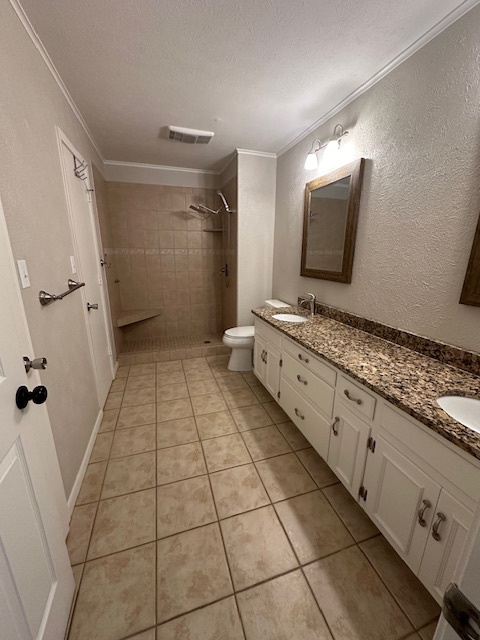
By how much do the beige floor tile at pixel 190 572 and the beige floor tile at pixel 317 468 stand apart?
2.14 ft

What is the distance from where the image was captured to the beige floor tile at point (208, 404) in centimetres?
218

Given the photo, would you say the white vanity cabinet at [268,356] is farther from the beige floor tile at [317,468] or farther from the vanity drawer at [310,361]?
the beige floor tile at [317,468]

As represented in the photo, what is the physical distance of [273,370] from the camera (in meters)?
2.11

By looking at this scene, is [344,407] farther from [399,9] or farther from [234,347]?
[399,9]

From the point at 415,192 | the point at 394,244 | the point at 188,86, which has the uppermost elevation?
the point at 188,86

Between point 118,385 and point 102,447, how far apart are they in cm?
87

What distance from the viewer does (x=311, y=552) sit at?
3.86 ft

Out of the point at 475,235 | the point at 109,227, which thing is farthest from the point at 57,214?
the point at 475,235

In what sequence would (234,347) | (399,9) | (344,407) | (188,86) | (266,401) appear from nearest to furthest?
(399,9) → (344,407) → (188,86) → (266,401) → (234,347)

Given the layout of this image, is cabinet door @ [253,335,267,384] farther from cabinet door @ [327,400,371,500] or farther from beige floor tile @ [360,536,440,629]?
beige floor tile @ [360,536,440,629]

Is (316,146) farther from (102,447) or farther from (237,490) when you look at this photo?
(102,447)

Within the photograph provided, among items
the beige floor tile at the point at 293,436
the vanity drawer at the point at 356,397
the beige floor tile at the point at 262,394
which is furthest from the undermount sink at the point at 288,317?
the vanity drawer at the point at 356,397

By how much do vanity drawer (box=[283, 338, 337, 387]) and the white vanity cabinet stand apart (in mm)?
157

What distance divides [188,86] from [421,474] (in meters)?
2.34
